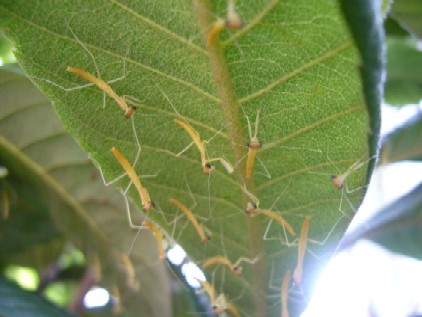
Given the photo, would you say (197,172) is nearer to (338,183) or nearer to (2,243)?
(338,183)

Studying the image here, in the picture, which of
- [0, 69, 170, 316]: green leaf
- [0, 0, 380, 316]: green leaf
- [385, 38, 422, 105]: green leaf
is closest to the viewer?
[0, 0, 380, 316]: green leaf

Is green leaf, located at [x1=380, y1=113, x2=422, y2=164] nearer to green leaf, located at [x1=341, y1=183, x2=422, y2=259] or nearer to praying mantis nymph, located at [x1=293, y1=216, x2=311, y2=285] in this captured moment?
green leaf, located at [x1=341, y1=183, x2=422, y2=259]

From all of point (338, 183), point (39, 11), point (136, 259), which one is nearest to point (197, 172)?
point (338, 183)

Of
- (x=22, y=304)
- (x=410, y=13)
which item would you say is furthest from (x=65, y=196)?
(x=410, y=13)

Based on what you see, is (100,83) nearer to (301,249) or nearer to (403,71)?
(301,249)

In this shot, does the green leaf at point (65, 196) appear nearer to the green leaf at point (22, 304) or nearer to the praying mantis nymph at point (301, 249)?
the green leaf at point (22, 304)

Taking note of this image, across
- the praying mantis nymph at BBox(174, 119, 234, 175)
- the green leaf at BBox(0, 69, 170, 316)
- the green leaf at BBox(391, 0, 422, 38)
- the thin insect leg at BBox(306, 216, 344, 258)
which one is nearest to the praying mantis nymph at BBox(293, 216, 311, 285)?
the thin insect leg at BBox(306, 216, 344, 258)

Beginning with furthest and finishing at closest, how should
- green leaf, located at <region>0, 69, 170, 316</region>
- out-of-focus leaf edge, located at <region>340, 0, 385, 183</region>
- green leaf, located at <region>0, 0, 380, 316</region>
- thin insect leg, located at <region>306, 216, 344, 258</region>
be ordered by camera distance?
green leaf, located at <region>0, 69, 170, 316</region> → thin insect leg, located at <region>306, 216, 344, 258</region> → green leaf, located at <region>0, 0, 380, 316</region> → out-of-focus leaf edge, located at <region>340, 0, 385, 183</region>
